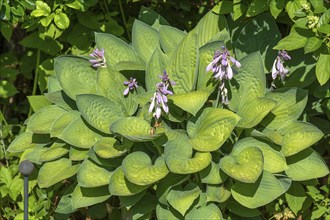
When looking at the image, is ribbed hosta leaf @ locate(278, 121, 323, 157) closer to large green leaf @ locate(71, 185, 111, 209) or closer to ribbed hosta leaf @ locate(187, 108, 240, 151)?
ribbed hosta leaf @ locate(187, 108, 240, 151)

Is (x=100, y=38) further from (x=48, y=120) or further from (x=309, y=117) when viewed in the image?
(x=309, y=117)

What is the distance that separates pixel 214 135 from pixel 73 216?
137 centimetres

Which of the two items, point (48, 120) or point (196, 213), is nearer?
point (196, 213)

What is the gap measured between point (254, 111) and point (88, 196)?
902 mm

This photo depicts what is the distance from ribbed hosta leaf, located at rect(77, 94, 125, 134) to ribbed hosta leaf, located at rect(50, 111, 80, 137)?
0.17 meters

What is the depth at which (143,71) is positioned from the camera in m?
3.57

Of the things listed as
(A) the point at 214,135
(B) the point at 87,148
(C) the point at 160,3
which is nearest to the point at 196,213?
(A) the point at 214,135

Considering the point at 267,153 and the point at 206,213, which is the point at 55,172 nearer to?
the point at 206,213

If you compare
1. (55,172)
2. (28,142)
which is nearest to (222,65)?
(55,172)

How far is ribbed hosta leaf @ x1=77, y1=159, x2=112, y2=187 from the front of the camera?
328 cm

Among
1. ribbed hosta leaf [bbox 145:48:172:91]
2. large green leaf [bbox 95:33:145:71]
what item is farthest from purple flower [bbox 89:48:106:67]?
ribbed hosta leaf [bbox 145:48:172:91]

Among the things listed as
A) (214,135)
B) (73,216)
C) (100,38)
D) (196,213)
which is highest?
(100,38)

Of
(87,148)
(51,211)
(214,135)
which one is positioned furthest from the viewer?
(51,211)

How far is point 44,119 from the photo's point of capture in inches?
144
